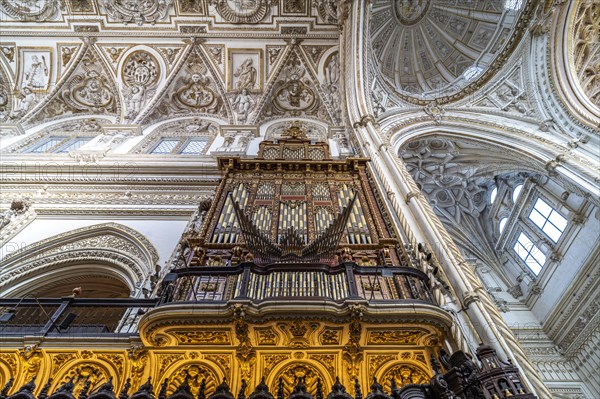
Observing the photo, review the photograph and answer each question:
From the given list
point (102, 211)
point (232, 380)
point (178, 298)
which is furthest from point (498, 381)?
point (102, 211)

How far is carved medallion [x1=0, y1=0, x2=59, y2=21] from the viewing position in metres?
12.8

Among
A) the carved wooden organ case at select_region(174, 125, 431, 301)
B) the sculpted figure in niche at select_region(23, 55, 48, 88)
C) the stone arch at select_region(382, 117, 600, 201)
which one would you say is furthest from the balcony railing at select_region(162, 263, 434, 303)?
the sculpted figure in niche at select_region(23, 55, 48, 88)

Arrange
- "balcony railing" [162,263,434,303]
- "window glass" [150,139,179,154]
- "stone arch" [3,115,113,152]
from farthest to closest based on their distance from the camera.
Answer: "stone arch" [3,115,113,152] < "window glass" [150,139,179,154] < "balcony railing" [162,263,434,303]

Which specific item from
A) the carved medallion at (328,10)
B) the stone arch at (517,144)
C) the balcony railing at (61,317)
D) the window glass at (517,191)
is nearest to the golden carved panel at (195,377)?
the balcony railing at (61,317)

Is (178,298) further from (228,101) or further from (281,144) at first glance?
(228,101)

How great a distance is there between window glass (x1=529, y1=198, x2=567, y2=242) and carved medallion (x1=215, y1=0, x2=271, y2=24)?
12.7 metres

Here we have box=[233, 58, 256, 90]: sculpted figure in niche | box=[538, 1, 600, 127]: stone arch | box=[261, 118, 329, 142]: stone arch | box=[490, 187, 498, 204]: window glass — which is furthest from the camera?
box=[233, 58, 256, 90]: sculpted figure in niche

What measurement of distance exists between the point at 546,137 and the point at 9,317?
11.9m

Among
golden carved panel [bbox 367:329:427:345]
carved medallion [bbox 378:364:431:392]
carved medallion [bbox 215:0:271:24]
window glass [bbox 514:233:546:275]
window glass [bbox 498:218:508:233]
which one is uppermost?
carved medallion [bbox 215:0:271:24]

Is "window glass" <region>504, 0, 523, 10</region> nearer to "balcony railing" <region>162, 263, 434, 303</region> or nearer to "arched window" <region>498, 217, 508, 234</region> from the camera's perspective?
"arched window" <region>498, 217, 508, 234</region>

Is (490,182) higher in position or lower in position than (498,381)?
higher

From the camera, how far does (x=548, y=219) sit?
31.9 feet

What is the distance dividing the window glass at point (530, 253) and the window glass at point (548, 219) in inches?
27.9

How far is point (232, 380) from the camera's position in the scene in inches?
140
